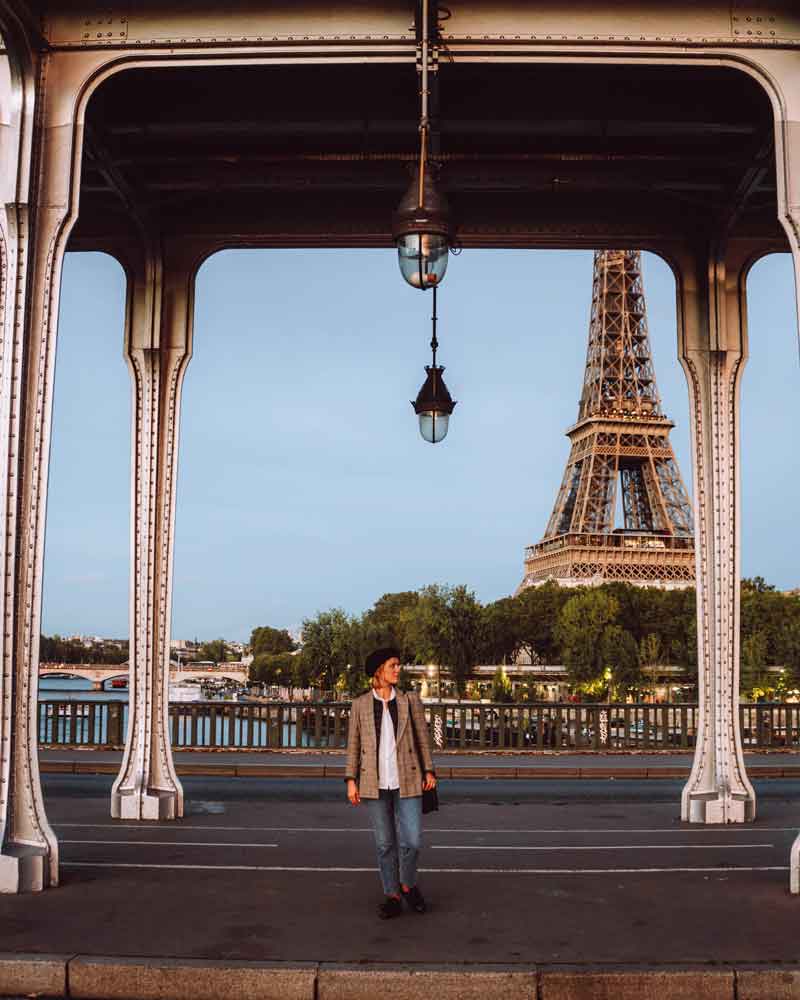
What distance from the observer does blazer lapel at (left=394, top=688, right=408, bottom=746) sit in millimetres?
7582

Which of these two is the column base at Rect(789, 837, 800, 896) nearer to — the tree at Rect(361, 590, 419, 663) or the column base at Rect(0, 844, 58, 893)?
the column base at Rect(0, 844, 58, 893)

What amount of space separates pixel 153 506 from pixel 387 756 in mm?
5593

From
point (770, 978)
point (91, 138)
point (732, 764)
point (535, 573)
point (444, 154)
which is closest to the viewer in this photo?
point (770, 978)

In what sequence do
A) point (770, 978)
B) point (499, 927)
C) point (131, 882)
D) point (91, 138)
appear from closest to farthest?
point (770, 978) < point (499, 927) < point (131, 882) < point (91, 138)

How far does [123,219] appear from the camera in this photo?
12.7 meters

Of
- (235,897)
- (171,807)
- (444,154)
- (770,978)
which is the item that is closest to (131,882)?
(235,897)

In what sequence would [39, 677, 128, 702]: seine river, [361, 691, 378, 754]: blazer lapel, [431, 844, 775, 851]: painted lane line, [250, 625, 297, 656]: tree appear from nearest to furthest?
[361, 691, 378, 754]: blazer lapel → [431, 844, 775, 851]: painted lane line → [39, 677, 128, 702]: seine river → [250, 625, 297, 656]: tree

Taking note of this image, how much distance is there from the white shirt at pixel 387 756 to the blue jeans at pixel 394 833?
0.06 m

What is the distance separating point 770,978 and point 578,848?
15.2 feet

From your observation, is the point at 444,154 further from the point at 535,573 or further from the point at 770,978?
the point at 535,573

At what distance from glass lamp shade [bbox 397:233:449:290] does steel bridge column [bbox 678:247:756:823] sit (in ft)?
17.1

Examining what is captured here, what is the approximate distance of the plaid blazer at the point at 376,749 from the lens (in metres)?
7.47

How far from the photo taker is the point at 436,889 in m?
8.39

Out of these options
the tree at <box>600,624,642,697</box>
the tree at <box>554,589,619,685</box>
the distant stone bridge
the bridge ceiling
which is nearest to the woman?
the bridge ceiling
